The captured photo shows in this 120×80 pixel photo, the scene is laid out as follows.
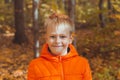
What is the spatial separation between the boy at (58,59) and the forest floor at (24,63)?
18.1ft

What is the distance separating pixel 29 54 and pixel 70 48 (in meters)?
8.82

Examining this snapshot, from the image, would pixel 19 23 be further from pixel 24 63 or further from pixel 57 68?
pixel 57 68

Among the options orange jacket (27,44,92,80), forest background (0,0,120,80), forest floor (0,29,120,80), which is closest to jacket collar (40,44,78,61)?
orange jacket (27,44,92,80)

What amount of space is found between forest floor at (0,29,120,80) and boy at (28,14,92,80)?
553 cm

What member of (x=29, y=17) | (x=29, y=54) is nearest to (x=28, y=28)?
(x=29, y=17)

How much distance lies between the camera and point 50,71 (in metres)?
2.90

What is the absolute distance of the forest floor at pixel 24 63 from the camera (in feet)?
29.0

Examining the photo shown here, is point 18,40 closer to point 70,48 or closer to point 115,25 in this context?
point 115,25

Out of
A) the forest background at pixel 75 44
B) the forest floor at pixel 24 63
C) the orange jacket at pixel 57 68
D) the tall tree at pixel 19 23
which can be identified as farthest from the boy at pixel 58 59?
the tall tree at pixel 19 23

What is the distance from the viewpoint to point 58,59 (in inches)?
113

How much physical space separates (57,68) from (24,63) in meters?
7.69

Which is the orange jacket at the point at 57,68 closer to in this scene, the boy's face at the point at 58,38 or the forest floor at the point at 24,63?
the boy's face at the point at 58,38

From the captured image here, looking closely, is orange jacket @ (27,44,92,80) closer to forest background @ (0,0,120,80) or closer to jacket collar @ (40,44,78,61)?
jacket collar @ (40,44,78,61)

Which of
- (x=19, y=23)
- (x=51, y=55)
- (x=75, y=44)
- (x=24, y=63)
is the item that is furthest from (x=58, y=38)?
(x=19, y=23)
